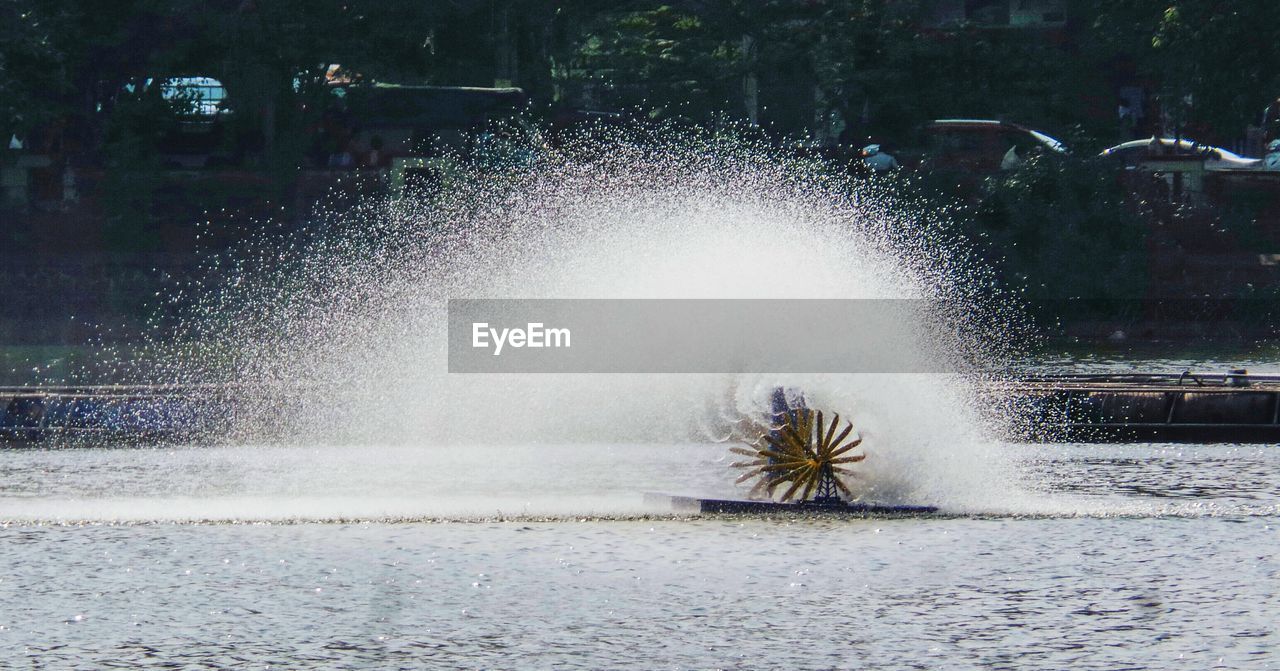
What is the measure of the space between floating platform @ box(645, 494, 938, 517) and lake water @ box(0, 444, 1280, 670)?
291 millimetres

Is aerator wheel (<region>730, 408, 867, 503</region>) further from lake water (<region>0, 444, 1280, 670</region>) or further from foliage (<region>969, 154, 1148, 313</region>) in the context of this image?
foliage (<region>969, 154, 1148, 313</region>)

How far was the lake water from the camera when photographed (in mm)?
12984

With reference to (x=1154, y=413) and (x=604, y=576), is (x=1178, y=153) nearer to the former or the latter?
(x=1154, y=413)

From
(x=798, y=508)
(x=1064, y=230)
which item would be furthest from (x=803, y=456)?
(x=1064, y=230)

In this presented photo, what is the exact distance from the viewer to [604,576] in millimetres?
15359

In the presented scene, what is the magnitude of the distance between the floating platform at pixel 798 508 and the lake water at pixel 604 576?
0.29 meters

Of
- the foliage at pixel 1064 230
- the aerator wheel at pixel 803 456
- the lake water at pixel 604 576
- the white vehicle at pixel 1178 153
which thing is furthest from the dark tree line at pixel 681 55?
the aerator wheel at pixel 803 456

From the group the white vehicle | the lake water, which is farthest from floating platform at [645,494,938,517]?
the white vehicle

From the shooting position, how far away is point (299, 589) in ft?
49.2

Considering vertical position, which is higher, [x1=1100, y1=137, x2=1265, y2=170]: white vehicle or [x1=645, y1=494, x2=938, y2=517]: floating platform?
[x1=1100, y1=137, x2=1265, y2=170]: white vehicle

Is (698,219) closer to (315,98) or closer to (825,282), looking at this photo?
(825,282)

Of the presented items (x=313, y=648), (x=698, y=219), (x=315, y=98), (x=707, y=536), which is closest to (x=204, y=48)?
(x=315, y=98)

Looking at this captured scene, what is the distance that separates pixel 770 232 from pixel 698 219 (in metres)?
5.92

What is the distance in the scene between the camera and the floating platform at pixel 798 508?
59.1 feet
